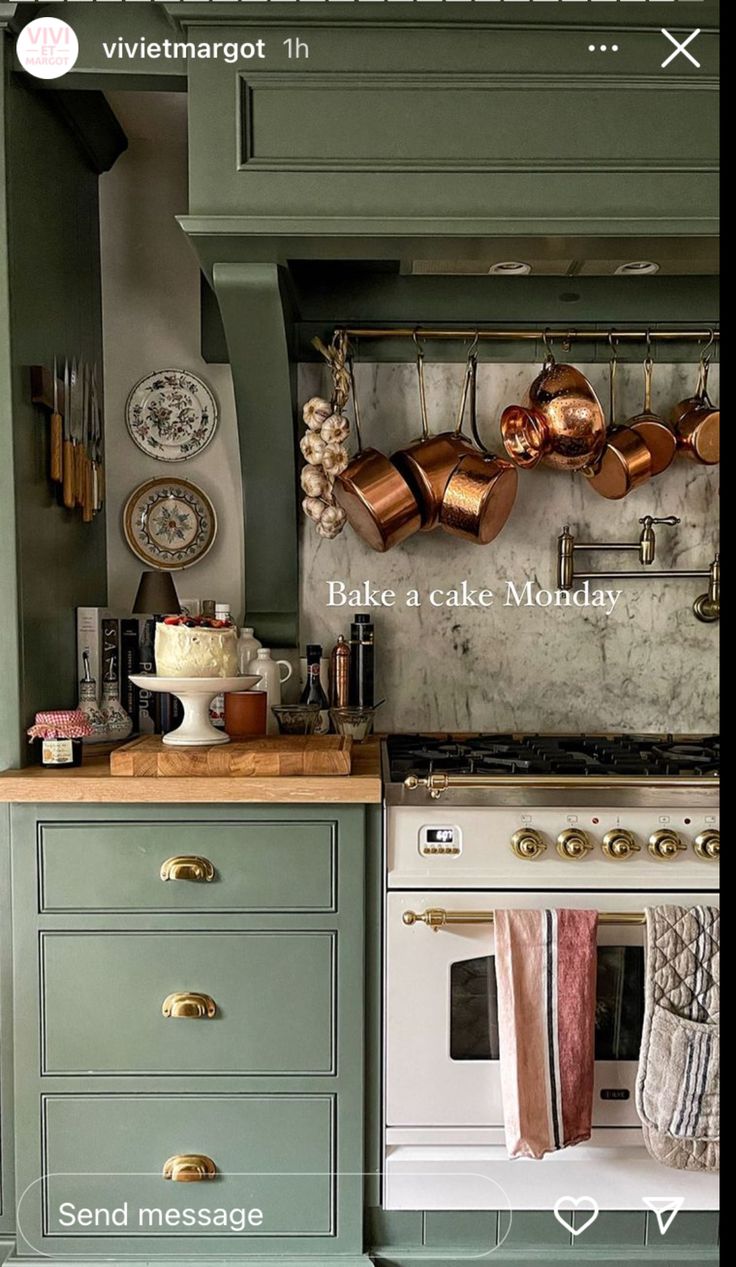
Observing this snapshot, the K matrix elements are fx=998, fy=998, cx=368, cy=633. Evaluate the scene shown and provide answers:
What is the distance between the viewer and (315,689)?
2121mm

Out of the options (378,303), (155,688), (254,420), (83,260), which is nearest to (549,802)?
(155,688)

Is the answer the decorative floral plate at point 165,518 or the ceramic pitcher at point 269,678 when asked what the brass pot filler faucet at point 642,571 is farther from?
the decorative floral plate at point 165,518

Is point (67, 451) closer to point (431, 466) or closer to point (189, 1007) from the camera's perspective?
point (431, 466)

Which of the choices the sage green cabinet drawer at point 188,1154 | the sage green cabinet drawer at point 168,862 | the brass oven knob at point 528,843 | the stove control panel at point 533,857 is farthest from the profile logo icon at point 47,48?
the sage green cabinet drawer at point 188,1154

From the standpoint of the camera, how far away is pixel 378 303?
7.02ft

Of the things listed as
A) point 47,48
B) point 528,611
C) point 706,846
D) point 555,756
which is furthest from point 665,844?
point 47,48

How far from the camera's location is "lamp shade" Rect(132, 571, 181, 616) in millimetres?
2059

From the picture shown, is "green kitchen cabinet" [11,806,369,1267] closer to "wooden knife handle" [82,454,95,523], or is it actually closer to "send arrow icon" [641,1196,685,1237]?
"send arrow icon" [641,1196,685,1237]

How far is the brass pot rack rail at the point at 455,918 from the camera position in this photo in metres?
1.66

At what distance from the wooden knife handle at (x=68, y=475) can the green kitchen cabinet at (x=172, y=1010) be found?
0.60m

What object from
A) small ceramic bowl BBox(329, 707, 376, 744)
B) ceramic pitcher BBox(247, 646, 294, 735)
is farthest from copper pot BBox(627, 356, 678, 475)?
ceramic pitcher BBox(247, 646, 294, 735)

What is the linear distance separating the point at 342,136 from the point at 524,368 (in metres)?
0.74

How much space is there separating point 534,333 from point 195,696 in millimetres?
1082
